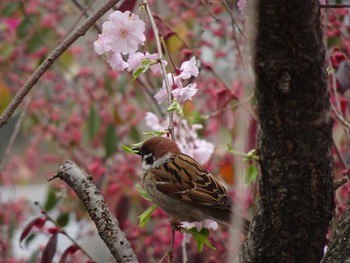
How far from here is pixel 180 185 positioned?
2252mm

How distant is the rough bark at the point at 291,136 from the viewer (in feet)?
3.96

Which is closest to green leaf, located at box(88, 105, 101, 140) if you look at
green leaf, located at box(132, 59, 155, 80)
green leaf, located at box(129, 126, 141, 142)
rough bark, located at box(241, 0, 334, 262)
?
green leaf, located at box(129, 126, 141, 142)

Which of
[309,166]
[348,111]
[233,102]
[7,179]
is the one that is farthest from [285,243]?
[7,179]

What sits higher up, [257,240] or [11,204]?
[11,204]

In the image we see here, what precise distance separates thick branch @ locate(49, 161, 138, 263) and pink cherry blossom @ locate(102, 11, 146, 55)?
1.14 feet

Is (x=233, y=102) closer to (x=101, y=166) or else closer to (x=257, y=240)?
(x=101, y=166)

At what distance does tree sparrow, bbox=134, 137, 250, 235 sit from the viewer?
83.6 inches

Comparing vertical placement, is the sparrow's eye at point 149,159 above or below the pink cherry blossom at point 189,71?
below

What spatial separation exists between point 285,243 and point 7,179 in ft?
12.8

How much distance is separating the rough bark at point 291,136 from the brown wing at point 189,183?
0.65m

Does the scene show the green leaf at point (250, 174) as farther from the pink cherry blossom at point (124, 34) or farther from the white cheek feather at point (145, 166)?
the pink cherry blossom at point (124, 34)

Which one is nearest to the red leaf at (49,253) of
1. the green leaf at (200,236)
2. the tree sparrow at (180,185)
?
the tree sparrow at (180,185)

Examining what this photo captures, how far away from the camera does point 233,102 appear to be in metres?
3.00

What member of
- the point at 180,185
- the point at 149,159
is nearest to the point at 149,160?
the point at 149,159
